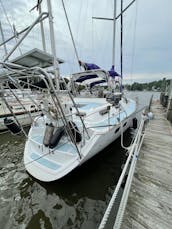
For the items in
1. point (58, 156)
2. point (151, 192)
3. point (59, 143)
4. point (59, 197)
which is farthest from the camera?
point (59, 143)

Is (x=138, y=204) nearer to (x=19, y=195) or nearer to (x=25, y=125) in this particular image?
(x=19, y=195)

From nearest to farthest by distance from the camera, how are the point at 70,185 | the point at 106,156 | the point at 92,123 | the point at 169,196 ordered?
1. the point at 169,196
2. the point at 70,185
3. the point at 92,123
4. the point at 106,156

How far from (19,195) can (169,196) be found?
2.98 meters

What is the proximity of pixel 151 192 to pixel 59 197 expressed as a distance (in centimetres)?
181

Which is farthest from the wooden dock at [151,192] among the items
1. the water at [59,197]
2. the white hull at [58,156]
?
the white hull at [58,156]

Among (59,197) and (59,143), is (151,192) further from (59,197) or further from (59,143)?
(59,143)

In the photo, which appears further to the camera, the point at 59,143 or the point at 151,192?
the point at 59,143

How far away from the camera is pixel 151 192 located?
2.48 metres

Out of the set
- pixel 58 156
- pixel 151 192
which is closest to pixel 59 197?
pixel 58 156

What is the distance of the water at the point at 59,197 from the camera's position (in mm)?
2432

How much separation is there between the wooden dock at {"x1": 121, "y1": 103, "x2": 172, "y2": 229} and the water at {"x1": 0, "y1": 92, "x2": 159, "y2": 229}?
2.30 feet

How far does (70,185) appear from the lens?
3.19 meters

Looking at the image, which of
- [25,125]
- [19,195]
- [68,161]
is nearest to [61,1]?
[68,161]

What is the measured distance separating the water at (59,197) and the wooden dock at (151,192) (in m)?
A: 0.70
